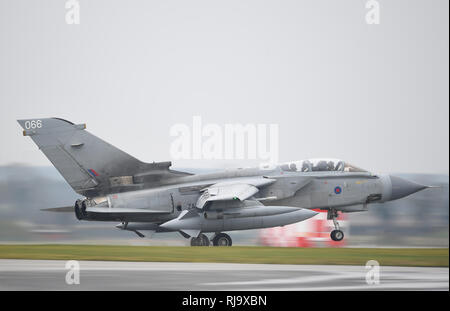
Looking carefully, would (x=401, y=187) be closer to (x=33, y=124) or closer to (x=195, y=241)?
(x=195, y=241)

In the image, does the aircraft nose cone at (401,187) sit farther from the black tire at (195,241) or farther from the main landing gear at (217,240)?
the black tire at (195,241)

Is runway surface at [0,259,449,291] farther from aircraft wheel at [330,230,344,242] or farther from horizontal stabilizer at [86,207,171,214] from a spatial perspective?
aircraft wheel at [330,230,344,242]

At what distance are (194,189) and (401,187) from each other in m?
7.46

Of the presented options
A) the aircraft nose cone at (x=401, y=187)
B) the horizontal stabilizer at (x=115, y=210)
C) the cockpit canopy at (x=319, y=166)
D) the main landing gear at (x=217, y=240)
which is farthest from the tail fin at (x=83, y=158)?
the aircraft nose cone at (x=401, y=187)

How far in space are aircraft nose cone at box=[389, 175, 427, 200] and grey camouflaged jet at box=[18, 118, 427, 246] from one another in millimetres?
39

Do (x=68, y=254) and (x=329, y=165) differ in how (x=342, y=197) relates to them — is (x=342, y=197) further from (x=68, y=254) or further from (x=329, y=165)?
(x=68, y=254)

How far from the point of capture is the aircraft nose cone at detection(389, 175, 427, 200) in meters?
25.2

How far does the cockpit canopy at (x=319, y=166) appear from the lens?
81.1ft

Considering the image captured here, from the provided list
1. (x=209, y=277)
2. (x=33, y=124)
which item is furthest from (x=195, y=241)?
(x=209, y=277)

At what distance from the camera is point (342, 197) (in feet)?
81.2

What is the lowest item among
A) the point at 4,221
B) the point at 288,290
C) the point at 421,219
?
the point at 421,219

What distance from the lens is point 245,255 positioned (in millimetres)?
20172
